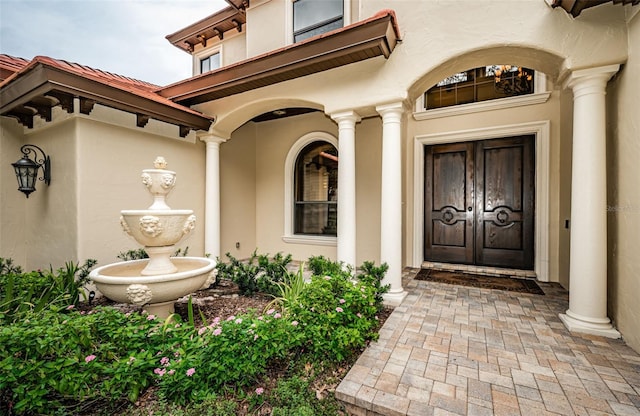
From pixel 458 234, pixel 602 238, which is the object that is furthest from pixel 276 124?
pixel 602 238

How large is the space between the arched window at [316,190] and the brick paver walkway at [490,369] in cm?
313

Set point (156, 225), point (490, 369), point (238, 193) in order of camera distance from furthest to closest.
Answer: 1. point (238, 193)
2. point (156, 225)
3. point (490, 369)

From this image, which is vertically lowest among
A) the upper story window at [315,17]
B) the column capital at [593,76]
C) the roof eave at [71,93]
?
the column capital at [593,76]

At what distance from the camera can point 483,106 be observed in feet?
15.8

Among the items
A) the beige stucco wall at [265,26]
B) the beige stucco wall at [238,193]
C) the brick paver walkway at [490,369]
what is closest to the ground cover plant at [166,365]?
the brick paver walkway at [490,369]

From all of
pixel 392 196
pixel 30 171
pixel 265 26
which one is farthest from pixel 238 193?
pixel 392 196

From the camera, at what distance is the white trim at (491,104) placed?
4.43 meters

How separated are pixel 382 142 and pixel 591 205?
8.36 feet

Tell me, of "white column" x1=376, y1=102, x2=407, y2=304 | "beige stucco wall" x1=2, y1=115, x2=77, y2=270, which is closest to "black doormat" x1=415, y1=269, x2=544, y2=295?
"white column" x1=376, y1=102, x2=407, y2=304

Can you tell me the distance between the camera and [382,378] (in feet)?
6.44

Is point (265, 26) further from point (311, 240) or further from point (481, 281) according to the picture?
point (481, 281)

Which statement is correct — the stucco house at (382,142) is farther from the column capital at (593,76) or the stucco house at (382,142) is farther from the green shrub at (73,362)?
the green shrub at (73,362)

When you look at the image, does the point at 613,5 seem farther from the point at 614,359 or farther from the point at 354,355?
the point at 354,355

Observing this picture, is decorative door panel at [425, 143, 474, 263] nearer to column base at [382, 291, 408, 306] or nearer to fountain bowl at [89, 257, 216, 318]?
column base at [382, 291, 408, 306]
